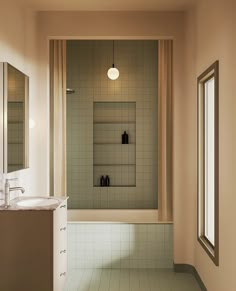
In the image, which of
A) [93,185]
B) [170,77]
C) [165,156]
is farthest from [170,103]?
[93,185]

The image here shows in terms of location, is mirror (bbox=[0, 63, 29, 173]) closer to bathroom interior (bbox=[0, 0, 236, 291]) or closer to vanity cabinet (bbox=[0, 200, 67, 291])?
bathroom interior (bbox=[0, 0, 236, 291])

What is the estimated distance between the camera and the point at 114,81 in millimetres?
6113

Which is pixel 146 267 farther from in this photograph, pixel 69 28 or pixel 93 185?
pixel 69 28

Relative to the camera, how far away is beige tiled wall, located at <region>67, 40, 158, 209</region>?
6.09 metres

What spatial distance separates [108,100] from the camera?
6133mm

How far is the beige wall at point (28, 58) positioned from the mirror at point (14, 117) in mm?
116

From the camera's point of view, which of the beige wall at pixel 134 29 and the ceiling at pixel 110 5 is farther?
the beige wall at pixel 134 29

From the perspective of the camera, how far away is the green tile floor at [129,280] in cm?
390

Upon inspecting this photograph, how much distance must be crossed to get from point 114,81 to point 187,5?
7.05ft

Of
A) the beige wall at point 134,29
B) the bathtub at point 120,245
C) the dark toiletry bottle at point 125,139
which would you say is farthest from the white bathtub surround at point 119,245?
the dark toiletry bottle at point 125,139

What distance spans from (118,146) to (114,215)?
1.08m

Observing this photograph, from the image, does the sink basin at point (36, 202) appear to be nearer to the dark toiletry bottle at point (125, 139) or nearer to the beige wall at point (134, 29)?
the beige wall at point (134, 29)

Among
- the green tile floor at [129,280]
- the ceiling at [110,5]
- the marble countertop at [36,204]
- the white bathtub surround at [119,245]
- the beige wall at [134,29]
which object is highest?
the ceiling at [110,5]

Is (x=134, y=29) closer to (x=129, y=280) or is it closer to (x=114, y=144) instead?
(x=114, y=144)
